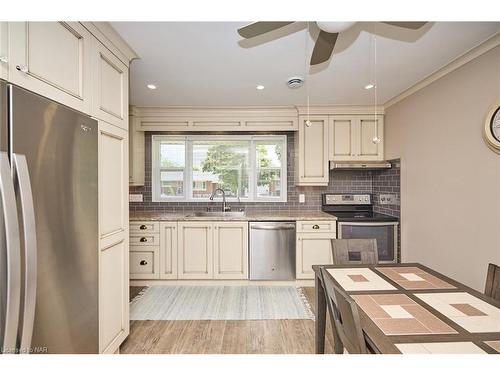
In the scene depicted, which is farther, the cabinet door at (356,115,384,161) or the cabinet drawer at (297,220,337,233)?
the cabinet door at (356,115,384,161)

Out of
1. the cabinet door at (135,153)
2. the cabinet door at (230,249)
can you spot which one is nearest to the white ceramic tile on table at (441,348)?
the cabinet door at (230,249)

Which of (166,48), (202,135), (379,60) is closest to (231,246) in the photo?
(202,135)

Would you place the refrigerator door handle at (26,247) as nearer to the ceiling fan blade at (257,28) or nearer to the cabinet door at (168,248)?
the ceiling fan blade at (257,28)

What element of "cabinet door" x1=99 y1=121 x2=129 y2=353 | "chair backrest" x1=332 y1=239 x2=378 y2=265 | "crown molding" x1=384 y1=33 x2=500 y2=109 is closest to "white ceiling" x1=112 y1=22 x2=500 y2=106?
"crown molding" x1=384 y1=33 x2=500 y2=109

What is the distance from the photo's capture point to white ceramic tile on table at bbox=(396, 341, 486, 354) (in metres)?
0.84

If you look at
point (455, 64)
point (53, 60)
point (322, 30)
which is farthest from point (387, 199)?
point (53, 60)

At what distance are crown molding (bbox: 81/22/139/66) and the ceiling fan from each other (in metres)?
0.91

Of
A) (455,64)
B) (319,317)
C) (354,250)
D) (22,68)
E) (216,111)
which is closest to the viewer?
(22,68)

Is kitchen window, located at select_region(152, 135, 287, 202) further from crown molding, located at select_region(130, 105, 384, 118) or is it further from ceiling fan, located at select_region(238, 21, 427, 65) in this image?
ceiling fan, located at select_region(238, 21, 427, 65)

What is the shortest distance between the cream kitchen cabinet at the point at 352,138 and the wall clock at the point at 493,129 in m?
1.68

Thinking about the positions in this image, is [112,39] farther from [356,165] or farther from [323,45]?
[356,165]

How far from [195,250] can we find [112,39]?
236 cm

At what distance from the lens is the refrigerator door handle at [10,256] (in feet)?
2.73

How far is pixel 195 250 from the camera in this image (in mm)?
3234
